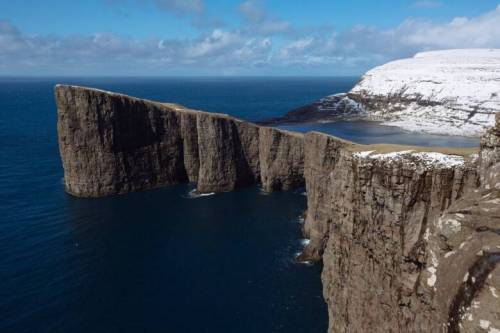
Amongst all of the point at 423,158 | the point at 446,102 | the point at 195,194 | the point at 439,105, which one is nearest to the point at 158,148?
the point at 195,194

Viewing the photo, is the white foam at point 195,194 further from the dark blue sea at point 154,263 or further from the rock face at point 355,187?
the rock face at point 355,187

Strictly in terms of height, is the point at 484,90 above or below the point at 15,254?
above

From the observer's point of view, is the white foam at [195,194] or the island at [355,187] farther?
the white foam at [195,194]

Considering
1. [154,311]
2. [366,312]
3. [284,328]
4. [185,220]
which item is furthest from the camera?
[185,220]

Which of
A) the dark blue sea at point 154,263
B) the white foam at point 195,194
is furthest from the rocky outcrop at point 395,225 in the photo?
the white foam at point 195,194

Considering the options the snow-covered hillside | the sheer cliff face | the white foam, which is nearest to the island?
the sheer cliff face

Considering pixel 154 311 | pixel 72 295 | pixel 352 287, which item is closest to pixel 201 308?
pixel 154 311

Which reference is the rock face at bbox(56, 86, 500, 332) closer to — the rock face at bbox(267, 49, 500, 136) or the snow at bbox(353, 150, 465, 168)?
the snow at bbox(353, 150, 465, 168)

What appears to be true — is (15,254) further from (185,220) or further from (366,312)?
(366,312)
